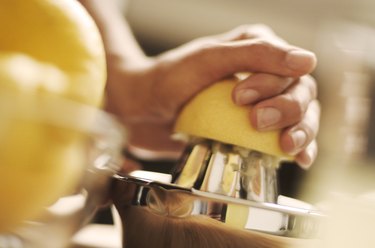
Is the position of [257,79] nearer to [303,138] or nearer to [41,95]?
[303,138]

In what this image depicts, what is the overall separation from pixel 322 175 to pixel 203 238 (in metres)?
1.49

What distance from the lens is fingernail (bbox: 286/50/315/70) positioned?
1.09ft

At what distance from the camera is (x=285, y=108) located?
13.6 inches

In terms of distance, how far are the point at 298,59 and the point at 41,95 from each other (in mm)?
225

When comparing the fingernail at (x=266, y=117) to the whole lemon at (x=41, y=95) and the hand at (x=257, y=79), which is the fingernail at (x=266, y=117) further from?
the whole lemon at (x=41, y=95)

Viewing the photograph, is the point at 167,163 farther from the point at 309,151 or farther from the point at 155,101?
the point at 309,151

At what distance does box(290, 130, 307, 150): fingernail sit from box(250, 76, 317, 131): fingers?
1cm

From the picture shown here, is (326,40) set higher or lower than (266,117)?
higher

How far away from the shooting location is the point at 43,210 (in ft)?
0.55

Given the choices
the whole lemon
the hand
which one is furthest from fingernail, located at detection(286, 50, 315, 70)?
the whole lemon

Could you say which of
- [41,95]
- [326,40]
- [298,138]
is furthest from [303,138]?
[326,40]

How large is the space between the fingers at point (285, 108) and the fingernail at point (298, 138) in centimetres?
1

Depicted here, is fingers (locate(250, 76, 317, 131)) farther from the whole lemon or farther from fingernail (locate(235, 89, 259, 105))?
the whole lemon

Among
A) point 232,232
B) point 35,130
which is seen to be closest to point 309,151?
point 232,232
